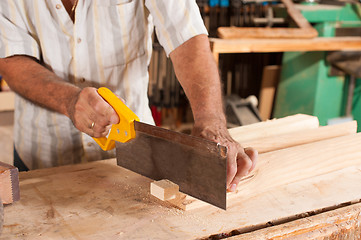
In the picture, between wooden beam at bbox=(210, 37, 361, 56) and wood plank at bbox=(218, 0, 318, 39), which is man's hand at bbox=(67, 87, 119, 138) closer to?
wooden beam at bbox=(210, 37, 361, 56)

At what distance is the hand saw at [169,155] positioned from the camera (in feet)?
3.28

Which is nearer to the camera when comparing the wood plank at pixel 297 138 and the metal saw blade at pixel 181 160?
the metal saw blade at pixel 181 160

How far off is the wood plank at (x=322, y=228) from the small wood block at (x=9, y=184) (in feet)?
1.91

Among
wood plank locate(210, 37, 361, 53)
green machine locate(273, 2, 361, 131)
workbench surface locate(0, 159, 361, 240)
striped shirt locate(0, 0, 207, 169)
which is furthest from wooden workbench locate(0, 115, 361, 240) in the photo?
green machine locate(273, 2, 361, 131)

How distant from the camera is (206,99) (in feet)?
4.46

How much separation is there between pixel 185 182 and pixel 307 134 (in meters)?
0.69

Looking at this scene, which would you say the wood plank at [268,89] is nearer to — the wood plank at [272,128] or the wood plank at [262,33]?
the wood plank at [262,33]

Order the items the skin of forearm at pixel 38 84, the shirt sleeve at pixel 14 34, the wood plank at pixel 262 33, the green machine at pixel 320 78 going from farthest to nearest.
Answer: the green machine at pixel 320 78, the wood plank at pixel 262 33, the shirt sleeve at pixel 14 34, the skin of forearm at pixel 38 84

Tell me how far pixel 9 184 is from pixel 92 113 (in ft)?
0.95

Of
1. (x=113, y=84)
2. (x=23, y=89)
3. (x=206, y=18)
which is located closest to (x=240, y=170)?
(x=113, y=84)

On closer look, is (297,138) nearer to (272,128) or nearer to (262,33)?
(272,128)

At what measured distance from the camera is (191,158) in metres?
1.04

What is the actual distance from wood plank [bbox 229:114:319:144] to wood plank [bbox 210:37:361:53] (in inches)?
42.2

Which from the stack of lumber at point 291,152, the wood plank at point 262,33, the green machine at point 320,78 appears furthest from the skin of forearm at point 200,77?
the green machine at point 320,78
